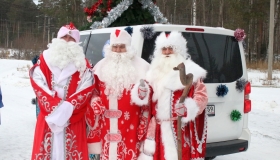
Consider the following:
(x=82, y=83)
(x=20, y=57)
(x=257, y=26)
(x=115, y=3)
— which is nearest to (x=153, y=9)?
(x=115, y=3)

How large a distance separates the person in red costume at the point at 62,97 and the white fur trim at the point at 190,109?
0.97 meters

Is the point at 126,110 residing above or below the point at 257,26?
below

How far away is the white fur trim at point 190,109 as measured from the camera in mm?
3225

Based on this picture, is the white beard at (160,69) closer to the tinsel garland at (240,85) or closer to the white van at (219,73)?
the white van at (219,73)

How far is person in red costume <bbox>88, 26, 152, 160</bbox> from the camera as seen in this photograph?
341 cm

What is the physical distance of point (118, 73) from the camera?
346 centimetres

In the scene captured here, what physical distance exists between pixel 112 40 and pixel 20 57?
32.3 meters

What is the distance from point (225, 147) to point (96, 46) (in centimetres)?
219

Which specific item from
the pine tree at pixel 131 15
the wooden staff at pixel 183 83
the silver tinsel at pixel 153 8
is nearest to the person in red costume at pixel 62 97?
the wooden staff at pixel 183 83

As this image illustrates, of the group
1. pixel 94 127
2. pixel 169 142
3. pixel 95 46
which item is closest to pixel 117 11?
pixel 95 46

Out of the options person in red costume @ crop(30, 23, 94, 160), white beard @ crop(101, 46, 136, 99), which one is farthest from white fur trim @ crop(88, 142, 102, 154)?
white beard @ crop(101, 46, 136, 99)

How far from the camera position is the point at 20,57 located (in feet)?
110

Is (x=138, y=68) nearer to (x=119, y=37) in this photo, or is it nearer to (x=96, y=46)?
(x=119, y=37)

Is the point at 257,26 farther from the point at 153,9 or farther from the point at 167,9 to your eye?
the point at 153,9
